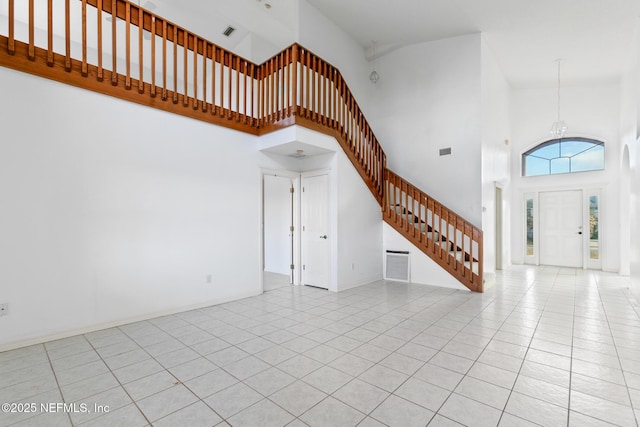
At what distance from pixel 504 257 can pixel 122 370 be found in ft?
27.1

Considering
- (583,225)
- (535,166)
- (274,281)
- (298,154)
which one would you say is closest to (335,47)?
(298,154)

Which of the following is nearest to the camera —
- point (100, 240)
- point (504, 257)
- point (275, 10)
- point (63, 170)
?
point (63, 170)

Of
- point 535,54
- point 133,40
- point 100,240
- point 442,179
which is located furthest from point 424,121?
point 133,40

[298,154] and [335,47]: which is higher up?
[335,47]

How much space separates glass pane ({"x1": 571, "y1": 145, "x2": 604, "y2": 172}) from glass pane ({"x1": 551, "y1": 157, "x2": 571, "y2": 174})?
0.33 ft

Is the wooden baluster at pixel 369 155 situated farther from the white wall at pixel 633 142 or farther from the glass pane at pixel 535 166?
the glass pane at pixel 535 166

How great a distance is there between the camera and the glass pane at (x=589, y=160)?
7414mm

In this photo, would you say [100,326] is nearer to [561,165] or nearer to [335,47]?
[335,47]

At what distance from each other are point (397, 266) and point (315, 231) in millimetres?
1871

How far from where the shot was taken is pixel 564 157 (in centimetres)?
788

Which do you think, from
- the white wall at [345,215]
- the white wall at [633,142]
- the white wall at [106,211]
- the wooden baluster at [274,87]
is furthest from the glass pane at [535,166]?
the white wall at [106,211]

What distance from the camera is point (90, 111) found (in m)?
3.42

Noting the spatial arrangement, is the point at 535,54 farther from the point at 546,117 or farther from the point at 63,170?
the point at 63,170

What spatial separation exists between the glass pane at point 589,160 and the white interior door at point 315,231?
6883 mm
